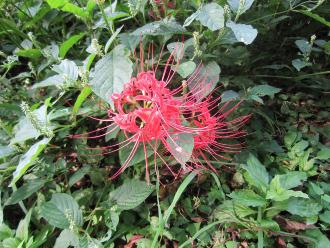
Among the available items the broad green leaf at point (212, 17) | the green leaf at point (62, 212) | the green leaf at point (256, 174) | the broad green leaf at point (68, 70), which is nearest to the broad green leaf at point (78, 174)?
the green leaf at point (62, 212)

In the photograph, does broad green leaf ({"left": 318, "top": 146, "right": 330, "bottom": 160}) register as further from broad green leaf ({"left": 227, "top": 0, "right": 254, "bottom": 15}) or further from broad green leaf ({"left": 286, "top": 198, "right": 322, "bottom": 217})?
broad green leaf ({"left": 227, "top": 0, "right": 254, "bottom": 15})

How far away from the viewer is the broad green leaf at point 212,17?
35.3 inches

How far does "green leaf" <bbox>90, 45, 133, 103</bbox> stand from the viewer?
2.70 feet

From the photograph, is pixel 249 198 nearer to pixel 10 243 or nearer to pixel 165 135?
pixel 165 135

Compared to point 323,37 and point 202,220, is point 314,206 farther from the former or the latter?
point 323,37

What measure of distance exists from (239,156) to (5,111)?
79 centimetres

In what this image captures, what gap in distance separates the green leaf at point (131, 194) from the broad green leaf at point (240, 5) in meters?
0.55

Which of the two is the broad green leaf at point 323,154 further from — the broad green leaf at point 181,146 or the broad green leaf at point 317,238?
the broad green leaf at point 181,146

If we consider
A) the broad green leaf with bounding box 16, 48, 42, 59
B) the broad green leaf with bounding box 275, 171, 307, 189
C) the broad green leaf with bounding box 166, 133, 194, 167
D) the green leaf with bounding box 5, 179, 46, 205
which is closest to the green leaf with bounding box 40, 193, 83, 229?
the green leaf with bounding box 5, 179, 46, 205

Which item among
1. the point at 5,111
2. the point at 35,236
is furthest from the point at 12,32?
the point at 35,236

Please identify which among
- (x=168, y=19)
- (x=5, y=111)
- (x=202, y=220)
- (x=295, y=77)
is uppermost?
(x=168, y=19)

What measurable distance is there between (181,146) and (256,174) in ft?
0.93

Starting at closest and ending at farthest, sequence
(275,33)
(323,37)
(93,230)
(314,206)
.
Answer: (314,206)
(93,230)
(275,33)
(323,37)

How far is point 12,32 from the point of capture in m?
1.37
